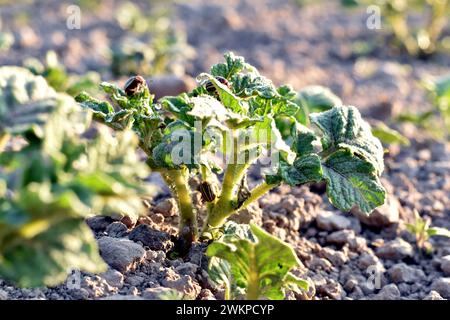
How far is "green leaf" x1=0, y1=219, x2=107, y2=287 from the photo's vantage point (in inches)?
69.8

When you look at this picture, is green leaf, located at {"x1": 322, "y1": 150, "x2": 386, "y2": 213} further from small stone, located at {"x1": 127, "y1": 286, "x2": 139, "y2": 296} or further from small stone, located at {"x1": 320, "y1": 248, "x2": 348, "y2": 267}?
small stone, located at {"x1": 127, "y1": 286, "x2": 139, "y2": 296}

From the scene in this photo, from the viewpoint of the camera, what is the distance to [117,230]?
286 cm

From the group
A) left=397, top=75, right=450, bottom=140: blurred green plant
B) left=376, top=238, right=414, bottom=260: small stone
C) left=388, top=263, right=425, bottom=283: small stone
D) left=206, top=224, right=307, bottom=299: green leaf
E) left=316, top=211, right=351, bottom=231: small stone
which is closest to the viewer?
left=206, top=224, right=307, bottom=299: green leaf

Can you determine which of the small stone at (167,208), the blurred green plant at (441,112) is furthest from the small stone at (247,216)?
the blurred green plant at (441,112)

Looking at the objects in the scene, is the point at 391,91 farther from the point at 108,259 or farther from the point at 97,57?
the point at 108,259

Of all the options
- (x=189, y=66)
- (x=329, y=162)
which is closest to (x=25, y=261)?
(x=329, y=162)

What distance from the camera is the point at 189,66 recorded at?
6.03 metres

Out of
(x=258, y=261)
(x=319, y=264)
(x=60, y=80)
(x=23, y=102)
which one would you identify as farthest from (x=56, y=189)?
(x=60, y=80)

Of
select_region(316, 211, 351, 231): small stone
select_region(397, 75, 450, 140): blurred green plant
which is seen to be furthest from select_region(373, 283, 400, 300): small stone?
select_region(397, 75, 450, 140): blurred green plant

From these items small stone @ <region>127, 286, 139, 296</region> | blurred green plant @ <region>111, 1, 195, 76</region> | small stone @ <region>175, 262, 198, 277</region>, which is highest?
blurred green plant @ <region>111, 1, 195, 76</region>

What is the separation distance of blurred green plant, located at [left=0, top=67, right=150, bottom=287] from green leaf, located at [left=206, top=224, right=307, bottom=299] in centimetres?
48

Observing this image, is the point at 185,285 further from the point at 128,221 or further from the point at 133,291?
the point at 128,221

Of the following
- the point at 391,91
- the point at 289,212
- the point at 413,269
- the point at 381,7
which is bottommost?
the point at 413,269

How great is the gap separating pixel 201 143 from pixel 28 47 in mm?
4219
